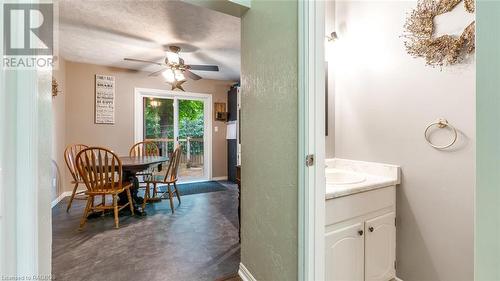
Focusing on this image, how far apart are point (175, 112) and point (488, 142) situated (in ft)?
16.2

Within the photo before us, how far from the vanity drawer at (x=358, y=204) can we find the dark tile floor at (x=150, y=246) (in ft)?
3.24

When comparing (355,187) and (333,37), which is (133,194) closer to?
(355,187)

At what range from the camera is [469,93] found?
1.29 meters

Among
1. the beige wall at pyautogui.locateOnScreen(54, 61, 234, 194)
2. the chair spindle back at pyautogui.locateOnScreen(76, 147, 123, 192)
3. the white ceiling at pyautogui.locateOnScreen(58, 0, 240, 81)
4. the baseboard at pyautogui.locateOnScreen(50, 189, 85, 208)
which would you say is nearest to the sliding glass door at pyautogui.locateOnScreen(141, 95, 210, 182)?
the beige wall at pyautogui.locateOnScreen(54, 61, 234, 194)

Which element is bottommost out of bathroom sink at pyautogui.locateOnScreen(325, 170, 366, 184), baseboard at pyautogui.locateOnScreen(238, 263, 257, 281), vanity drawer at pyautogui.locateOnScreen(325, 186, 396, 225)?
baseboard at pyautogui.locateOnScreen(238, 263, 257, 281)

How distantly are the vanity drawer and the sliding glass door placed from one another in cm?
406

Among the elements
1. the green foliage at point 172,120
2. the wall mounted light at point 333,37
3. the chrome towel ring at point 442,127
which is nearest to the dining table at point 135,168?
the green foliage at point 172,120

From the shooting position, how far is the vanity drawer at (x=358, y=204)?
1.28 m

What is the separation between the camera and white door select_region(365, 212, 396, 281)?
144cm

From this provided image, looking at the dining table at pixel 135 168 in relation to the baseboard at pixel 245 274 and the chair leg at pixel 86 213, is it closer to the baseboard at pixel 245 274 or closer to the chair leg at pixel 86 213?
the chair leg at pixel 86 213

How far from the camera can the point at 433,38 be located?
1.44 metres

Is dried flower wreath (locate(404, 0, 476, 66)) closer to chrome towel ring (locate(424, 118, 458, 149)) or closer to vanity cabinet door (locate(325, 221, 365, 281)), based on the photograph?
chrome towel ring (locate(424, 118, 458, 149))

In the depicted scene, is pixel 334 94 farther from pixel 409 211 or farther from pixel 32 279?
pixel 32 279

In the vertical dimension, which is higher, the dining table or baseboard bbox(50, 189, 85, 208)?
the dining table
